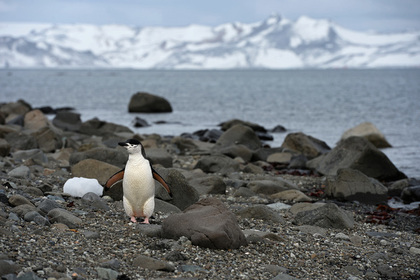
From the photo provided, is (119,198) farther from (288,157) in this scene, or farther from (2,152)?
(288,157)

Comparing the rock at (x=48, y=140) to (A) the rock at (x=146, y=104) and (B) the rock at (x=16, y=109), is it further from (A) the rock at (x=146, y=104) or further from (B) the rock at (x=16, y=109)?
(A) the rock at (x=146, y=104)

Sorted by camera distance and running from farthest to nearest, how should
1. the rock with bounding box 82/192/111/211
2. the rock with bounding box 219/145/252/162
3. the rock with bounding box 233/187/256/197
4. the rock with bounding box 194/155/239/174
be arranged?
1. the rock with bounding box 219/145/252/162
2. the rock with bounding box 194/155/239/174
3. the rock with bounding box 233/187/256/197
4. the rock with bounding box 82/192/111/211

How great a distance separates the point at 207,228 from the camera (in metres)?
6.11

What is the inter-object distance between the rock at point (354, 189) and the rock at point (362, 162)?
7.63ft

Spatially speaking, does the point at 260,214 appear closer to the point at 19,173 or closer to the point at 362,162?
the point at 19,173

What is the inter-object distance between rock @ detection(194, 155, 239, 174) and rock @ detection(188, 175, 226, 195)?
2.59 meters

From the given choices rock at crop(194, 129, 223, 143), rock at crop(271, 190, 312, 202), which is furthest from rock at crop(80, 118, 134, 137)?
rock at crop(271, 190, 312, 202)

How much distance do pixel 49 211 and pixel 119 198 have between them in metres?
1.80

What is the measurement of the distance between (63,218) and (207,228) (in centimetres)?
173

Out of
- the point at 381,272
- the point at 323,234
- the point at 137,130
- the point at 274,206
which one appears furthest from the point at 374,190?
the point at 137,130

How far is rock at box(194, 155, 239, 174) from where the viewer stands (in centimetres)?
1304

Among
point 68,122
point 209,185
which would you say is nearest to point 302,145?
point 209,185

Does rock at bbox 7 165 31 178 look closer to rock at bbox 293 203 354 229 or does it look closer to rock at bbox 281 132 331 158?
rock at bbox 293 203 354 229

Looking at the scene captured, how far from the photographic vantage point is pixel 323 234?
760 centimetres
